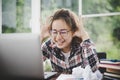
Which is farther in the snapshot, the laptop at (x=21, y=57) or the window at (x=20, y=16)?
the window at (x=20, y=16)

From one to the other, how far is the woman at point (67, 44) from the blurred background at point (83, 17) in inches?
3.0

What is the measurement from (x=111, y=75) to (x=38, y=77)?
3.06 ft

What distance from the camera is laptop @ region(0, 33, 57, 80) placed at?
4.72ft

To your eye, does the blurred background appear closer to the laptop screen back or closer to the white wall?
the white wall

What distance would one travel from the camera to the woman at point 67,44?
89.4 inches

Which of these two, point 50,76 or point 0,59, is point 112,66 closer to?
point 50,76

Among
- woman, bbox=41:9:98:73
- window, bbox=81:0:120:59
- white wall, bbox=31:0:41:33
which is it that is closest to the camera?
window, bbox=81:0:120:59

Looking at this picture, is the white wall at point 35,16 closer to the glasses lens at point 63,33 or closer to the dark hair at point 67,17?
the dark hair at point 67,17

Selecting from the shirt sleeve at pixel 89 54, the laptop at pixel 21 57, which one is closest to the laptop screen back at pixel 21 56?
the laptop at pixel 21 57

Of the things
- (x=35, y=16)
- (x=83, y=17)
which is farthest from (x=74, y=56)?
(x=35, y=16)

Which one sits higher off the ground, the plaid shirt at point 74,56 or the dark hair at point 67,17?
the dark hair at point 67,17

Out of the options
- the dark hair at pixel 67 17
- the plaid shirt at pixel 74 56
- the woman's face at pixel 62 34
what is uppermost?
the dark hair at pixel 67 17

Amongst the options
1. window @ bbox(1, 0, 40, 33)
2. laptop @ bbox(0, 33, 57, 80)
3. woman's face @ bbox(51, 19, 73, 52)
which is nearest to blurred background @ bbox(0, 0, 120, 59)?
window @ bbox(1, 0, 40, 33)

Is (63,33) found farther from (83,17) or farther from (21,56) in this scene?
(21,56)
